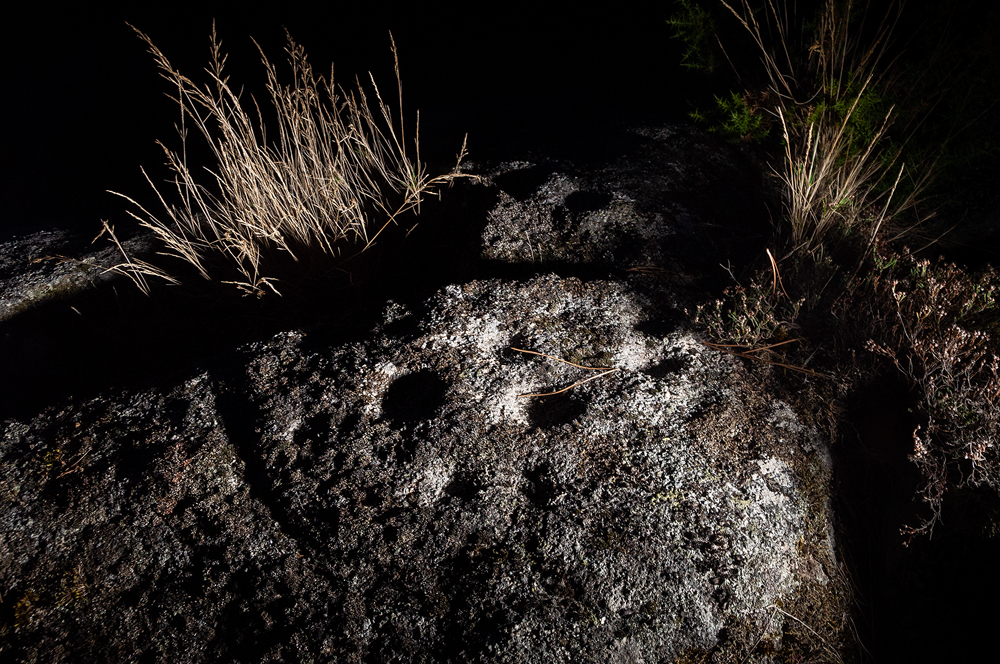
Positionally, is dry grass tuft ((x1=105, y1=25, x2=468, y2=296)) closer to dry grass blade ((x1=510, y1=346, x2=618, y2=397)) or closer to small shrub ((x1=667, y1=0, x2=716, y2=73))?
dry grass blade ((x1=510, y1=346, x2=618, y2=397))

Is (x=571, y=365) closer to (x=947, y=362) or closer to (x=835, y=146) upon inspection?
(x=947, y=362)

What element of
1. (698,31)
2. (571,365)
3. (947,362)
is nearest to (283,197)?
(571,365)

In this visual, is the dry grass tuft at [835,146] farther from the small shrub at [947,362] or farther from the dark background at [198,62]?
the dark background at [198,62]

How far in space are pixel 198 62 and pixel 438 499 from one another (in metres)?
4.23

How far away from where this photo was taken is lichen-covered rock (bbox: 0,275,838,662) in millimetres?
1232

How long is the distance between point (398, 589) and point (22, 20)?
5480mm

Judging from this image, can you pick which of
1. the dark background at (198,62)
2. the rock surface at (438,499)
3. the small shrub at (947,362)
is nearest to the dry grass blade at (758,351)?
the rock surface at (438,499)

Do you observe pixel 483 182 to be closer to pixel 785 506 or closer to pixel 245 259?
pixel 245 259

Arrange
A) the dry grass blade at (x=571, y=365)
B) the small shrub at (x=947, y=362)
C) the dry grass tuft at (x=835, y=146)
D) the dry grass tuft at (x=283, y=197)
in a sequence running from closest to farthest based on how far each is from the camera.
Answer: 1. the small shrub at (x=947, y=362)
2. the dry grass blade at (x=571, y=365)
3. the dry grass tuft at (x=835, y=146)
4. the dry grass tuft at (x=283, y=197)

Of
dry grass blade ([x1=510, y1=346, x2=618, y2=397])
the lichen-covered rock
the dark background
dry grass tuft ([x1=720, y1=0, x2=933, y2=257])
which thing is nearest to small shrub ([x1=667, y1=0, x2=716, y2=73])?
dry grass tuft ([x1=720, y1=0, x2=933, y2=257])

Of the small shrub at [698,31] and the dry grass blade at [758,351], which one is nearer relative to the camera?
the dry grass blade at [758,351]

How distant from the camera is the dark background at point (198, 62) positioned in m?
3.80

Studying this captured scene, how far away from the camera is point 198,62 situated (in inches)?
162

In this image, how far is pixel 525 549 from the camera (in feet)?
4.31
